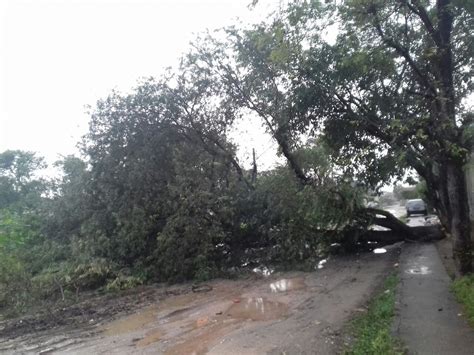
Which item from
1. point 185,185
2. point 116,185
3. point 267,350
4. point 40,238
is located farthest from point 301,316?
point 40,238

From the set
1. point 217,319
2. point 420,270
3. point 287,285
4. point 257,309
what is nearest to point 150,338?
point 217,319

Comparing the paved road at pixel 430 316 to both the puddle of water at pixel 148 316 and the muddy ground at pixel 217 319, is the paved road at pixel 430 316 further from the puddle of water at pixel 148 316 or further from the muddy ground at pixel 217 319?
the puddle of water at pixel 148 316

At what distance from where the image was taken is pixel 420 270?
12094 mm

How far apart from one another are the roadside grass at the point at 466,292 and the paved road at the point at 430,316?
0.41 feet

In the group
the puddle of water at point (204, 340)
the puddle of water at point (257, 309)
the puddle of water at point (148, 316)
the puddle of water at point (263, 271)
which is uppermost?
the puddle of water at point (263, 271)

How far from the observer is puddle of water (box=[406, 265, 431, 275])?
460 inches

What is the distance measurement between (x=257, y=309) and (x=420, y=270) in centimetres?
514

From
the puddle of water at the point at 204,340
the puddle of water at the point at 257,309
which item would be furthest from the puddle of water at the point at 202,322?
the puddle of water at the point at 257,309

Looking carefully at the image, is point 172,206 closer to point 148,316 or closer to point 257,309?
point 148,316

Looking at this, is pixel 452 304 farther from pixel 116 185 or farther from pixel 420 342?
pixel 116 185

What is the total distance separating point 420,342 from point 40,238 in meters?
17.7

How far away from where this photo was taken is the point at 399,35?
10.5 metres

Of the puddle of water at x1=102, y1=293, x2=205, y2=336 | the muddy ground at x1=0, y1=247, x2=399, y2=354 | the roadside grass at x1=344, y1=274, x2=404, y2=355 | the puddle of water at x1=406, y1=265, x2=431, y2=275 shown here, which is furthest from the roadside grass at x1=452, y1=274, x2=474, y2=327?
the puddle of water at x1=102, y1=293, x2=205, y2=336

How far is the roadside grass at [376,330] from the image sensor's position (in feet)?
19.9
